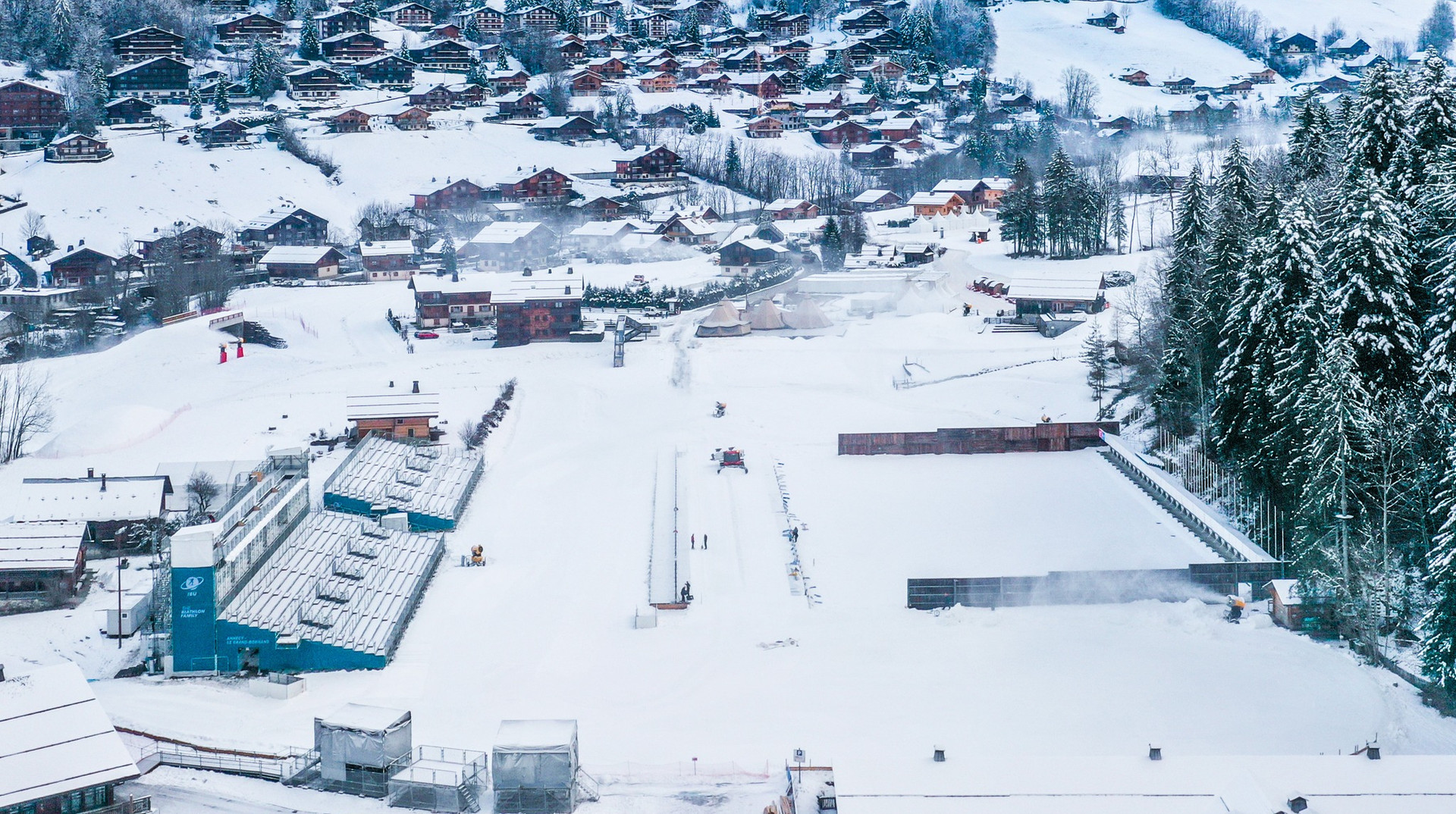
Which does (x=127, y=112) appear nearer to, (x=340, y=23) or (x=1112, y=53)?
(x=340, y=23)

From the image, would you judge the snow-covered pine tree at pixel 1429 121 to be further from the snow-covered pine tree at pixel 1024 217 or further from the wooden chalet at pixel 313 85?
the wooden chalet at pixel 313 85

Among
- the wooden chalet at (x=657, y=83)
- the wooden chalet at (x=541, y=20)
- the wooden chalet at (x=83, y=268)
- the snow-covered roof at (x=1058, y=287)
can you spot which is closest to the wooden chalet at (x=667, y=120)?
the wooden chalet at (x=657, y=83)

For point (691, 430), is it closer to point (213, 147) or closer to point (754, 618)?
point (754, 618)

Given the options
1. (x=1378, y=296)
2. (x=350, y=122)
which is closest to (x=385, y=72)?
(x=350, y=122)

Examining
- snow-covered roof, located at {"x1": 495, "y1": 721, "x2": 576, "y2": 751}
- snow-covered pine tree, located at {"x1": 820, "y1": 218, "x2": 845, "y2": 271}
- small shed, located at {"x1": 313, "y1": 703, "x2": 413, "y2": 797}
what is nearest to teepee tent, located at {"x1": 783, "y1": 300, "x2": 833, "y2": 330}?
snow-covered pine tree, located at {"x1": 820, "y1": 218, "x2": 845, "y2": 271}

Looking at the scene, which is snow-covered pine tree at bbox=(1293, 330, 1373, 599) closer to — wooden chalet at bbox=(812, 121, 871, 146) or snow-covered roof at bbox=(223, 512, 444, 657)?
snow-covered roof at bbox=(223, 512, 444, 657)

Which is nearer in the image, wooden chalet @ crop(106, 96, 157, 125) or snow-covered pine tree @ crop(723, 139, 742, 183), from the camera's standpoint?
snow-covered pine tree @ crop(723, 139, 742, 183)
